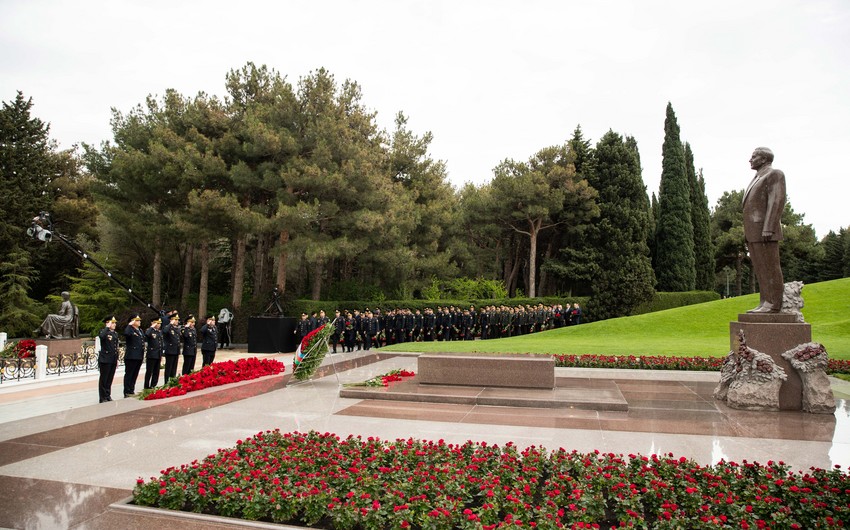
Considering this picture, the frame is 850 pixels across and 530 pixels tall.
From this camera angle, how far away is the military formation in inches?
858

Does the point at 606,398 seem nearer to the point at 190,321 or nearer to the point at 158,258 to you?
the point at 190,321

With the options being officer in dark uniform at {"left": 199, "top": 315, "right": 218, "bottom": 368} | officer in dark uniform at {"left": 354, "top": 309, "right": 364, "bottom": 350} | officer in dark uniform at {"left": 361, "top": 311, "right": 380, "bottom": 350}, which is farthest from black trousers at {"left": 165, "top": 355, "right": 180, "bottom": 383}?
officer in dark uniform at {"left": 361, "top": 311, "right": 380, "bottom": 350}

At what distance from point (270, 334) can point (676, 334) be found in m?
17.0

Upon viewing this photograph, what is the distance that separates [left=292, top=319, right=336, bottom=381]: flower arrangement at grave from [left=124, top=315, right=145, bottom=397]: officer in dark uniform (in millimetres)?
3206

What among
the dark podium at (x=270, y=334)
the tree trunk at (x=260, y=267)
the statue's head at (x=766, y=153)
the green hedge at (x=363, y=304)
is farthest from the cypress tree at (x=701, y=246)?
the statue's head at (x=766, y=153)

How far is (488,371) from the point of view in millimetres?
10734

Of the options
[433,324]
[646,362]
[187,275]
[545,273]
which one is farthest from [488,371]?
[545,273]

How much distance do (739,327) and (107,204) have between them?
28057 mm

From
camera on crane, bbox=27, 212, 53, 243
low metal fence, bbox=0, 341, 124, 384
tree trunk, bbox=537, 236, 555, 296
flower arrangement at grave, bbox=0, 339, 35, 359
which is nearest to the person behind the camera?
low metal fence, bbox=0, 341, 124, 384

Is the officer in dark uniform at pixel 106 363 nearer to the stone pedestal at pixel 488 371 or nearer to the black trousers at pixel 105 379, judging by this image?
the black trousers at pixel 105 379

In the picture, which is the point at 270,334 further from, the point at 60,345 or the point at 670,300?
the point at 670,300

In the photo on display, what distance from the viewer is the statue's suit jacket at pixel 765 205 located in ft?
30.1

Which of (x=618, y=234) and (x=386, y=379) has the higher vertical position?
(x=618, y=234)

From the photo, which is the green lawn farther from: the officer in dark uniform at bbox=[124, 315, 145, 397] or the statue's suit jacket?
the officer in dark uniform at bbox=[124, 315, 145, 397]
